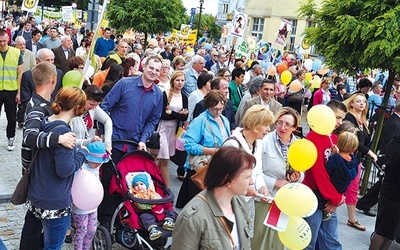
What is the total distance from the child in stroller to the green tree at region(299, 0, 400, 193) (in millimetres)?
3971

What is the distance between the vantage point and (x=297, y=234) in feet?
11.4

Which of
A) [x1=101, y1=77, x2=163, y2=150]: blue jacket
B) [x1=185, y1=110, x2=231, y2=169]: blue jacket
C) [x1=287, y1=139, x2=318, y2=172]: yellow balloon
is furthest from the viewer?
[x1=101, y1=77, x2=163, y2=150]: blue jacket

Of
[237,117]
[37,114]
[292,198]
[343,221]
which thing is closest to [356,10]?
[237,117]

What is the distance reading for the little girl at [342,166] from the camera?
4.61 m

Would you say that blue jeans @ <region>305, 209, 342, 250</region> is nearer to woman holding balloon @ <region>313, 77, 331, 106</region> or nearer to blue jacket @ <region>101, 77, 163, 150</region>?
blue jacket @ <region>101, 77, 163, 150</region>

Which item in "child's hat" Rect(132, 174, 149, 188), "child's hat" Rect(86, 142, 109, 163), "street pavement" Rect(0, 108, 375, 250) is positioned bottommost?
"street pavement" Rect(0, 108, 375, 250)

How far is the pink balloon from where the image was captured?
3.97m

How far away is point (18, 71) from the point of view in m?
7.95

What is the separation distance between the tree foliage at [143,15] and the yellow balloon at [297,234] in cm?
1335

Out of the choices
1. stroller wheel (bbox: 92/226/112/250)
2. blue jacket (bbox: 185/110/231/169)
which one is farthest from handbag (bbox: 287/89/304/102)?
stroller wheel (bbox: 92/226/112/250)

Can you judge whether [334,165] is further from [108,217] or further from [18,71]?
[18,71]

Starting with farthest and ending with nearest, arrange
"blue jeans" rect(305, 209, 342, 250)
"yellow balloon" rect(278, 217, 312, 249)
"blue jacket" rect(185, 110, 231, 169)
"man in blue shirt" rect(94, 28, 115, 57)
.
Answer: "man in blue shirt" rect(94, 28, 115, 57)
"blue jacket" rect(185, 110, 231, 169)
"blue jeans" rect(305, 209, 342, 250)
"yellow balloon" rect(278, 217, 312, 249)

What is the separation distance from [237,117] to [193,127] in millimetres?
2032

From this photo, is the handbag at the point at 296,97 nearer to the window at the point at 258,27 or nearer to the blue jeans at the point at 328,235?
the blue jeans at the point at 328,235
